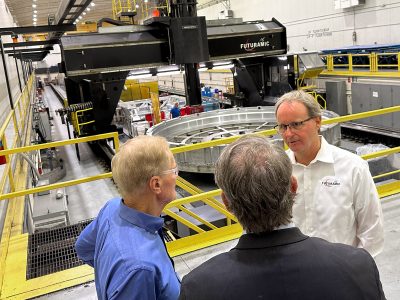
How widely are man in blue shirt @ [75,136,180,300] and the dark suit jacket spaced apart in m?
0.29

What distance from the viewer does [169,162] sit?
5.41 feet

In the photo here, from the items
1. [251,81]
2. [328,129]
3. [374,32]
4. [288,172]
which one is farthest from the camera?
[374,32]

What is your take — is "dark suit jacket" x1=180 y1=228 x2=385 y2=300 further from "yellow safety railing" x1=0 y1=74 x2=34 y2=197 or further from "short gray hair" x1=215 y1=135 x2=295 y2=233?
"yellow safety railing" x1=0 y1=74 x2=34 y2=197

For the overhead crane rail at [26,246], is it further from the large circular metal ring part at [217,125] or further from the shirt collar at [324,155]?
the large circular metal ring part at [217,125]

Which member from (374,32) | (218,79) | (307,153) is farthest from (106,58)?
(218,79)

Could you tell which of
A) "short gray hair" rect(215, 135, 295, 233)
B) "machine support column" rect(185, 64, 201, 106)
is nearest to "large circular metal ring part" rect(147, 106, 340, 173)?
"machine support column" rect(185, 64, 201, 106)

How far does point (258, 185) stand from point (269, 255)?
0.69ft

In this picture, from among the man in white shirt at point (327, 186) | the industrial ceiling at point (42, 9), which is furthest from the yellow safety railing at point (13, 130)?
the industrial ceiling at point (42, 9)

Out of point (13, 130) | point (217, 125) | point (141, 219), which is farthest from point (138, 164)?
point (13, 130)

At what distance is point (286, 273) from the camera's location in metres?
1.08

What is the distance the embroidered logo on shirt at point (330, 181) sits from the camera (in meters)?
2.14

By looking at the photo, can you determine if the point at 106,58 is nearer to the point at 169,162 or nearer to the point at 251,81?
the point at 251,81

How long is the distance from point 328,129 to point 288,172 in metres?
5.89

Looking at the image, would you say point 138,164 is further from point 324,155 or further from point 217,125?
point 217,125
